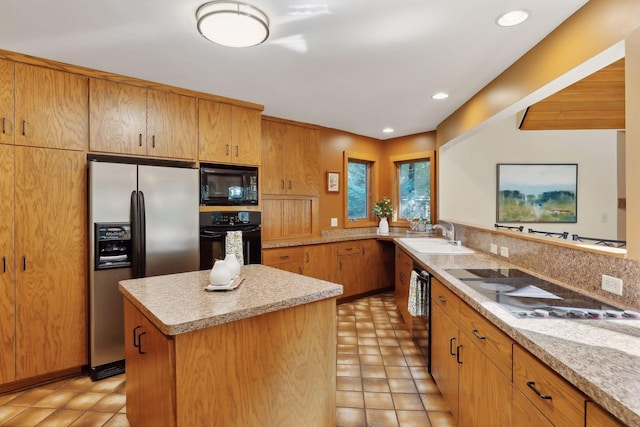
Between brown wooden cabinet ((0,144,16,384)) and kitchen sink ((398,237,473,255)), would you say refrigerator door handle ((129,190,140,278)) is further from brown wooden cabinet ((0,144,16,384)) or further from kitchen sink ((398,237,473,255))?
kitchen sink ((398,237,473,255))

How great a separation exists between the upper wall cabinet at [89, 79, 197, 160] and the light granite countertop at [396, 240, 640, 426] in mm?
2768

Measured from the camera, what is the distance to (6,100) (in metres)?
2.28

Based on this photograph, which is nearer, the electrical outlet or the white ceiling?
the electrical outlet

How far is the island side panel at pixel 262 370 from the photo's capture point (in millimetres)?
1277

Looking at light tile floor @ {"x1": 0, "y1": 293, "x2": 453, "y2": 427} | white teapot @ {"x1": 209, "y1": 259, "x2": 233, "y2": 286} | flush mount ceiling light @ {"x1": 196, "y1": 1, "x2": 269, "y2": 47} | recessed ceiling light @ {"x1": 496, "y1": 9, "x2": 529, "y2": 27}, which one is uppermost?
recessed ceiling light @ {"x1": 496, "y1": 9, "x2": 529, "y2": 27}

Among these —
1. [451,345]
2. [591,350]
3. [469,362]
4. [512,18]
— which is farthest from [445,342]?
[512,18]

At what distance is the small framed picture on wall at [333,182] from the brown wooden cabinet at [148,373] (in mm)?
3269

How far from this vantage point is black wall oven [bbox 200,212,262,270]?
306cm

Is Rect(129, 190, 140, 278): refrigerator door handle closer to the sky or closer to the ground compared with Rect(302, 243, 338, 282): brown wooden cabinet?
closer to the sky

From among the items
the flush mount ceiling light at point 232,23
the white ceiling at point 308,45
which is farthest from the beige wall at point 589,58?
the flush mount ceiling light at point 232,23

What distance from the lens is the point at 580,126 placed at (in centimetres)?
322

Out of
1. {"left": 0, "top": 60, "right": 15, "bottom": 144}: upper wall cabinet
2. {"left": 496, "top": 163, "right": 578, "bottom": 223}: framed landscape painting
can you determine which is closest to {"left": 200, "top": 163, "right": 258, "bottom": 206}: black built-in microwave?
{"left": 0, "top": 60, "right": 15, "bottom": 144}: upper wall cabinet

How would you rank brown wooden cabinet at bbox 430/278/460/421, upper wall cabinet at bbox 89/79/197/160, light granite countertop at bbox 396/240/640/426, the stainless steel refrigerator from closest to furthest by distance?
light granite countertop at bbox 396/240/640/426
brown wooden cabinet at bbox 430/278/460/421
the stainless steel refrigerator
upper wall cabinet at bbox 89/79/197/160

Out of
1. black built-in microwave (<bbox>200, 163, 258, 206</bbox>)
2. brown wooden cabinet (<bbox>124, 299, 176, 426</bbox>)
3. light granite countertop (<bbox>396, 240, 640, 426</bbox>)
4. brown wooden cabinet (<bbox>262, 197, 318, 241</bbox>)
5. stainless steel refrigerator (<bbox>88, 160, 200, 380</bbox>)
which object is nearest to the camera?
light granite countertop (<bbox>396, 240, 640, 426</bbox>)
